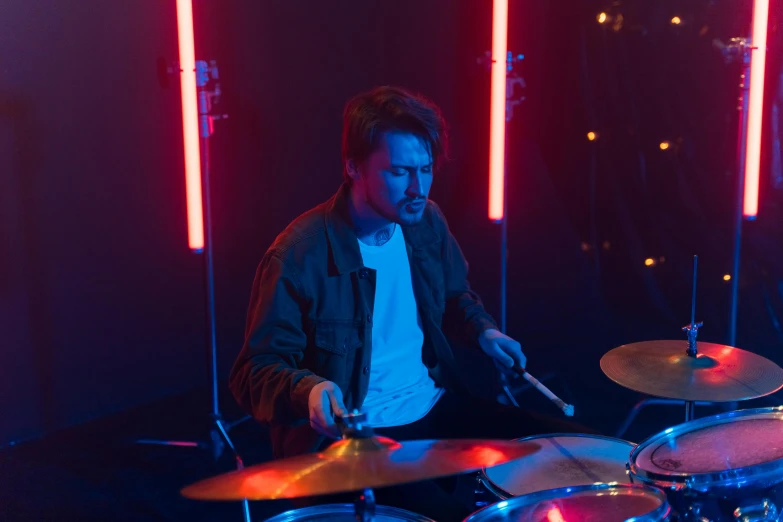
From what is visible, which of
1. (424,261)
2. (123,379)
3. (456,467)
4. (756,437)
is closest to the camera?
(456,467)

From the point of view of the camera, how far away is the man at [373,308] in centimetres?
186

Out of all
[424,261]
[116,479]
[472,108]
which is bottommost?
[116,479]

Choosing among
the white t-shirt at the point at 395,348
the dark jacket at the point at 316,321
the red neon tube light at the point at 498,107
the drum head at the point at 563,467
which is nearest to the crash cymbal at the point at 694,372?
the drum head at the point at 563,467

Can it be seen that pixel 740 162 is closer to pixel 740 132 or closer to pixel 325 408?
pixel 740 132

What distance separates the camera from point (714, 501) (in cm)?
136

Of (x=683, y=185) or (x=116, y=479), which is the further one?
(x=683, y=185)

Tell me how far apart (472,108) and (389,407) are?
240 cm

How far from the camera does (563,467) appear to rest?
1.76m

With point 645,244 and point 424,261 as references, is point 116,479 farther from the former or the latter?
point 645,244

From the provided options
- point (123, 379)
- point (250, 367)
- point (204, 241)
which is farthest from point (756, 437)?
point (123, 379)

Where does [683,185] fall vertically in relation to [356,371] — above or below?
above

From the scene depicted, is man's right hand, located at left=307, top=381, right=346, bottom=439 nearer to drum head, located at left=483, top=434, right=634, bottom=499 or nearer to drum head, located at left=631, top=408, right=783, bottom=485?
drum head, located at left=483, top=434, right=634, bottom=499

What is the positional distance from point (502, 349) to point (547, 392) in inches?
12.5

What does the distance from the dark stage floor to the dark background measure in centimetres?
7
